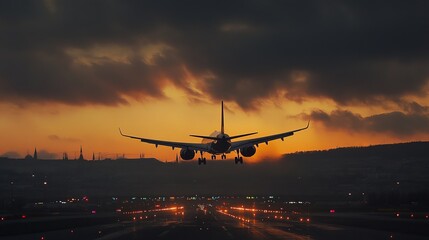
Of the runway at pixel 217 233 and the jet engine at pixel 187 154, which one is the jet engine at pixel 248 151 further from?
the runway at pixel 217 233

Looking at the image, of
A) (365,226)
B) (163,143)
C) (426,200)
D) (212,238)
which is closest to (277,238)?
(212,238)

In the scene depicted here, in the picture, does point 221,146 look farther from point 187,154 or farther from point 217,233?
point 217,233

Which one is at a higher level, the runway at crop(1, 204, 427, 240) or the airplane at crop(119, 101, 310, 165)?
the airplane at crop(119, 101, 310, 165)

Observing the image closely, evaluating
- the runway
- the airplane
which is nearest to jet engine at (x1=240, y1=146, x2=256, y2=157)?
the airplane

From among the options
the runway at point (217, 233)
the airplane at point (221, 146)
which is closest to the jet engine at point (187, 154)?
the airplane at point (221, 146)

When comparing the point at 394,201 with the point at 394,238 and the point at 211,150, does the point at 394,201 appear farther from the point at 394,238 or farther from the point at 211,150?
the point at 394,238

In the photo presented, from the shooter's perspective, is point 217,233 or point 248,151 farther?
point 248,151

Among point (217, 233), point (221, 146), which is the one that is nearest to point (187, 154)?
point (221, 146)

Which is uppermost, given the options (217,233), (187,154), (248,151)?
(248,151)

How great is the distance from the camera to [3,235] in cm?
6462

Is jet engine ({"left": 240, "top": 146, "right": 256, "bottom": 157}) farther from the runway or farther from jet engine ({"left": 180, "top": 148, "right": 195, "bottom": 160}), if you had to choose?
the runway

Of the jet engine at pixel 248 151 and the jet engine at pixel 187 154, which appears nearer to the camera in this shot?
the jet engine at pixel 248 151

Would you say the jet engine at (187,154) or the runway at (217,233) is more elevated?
the jet engine at (187,154)

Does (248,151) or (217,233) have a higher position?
(248,151)
